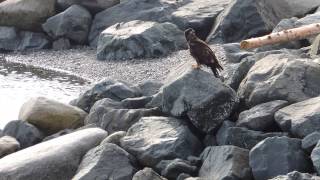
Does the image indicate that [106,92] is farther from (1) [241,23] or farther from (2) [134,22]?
(2) [134,22]

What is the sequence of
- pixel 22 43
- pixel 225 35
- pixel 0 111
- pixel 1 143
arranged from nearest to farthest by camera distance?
pixel 1 143 → pixel 0 111 → pixel 225 35 → pixel 22 43

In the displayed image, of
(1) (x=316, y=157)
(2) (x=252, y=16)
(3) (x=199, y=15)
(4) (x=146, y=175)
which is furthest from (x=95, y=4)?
(1) (x=316, y=157)

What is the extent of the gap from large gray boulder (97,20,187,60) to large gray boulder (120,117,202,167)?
23.0 feet

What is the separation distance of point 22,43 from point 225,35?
6.91 meters

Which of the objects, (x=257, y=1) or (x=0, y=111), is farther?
(x=257, y=1)

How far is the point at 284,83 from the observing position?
8.86m

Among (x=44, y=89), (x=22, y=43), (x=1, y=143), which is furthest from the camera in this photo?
(x=22, y=43)

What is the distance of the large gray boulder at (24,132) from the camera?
10680 millimetres

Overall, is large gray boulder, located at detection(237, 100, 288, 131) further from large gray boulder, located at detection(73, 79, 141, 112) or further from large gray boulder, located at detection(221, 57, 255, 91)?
large gray boulder, located at detection(73, 79, 141, 112)

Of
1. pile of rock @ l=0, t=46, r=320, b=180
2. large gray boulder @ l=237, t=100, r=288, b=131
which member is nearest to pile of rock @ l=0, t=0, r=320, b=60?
pile of rock @ l=0, t=46, r=320, b=180

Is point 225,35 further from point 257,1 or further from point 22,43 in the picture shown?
point 22,43

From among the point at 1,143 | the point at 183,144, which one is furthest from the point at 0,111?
the point at 183,144

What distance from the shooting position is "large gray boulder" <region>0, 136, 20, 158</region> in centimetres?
1005

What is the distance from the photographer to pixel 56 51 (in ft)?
62.0
